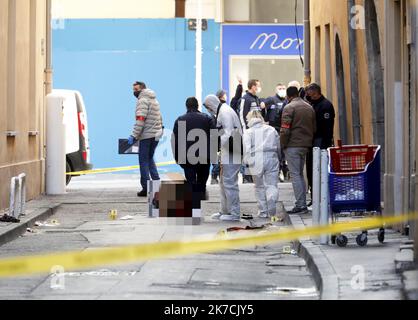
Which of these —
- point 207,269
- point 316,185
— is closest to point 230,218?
point 316,185

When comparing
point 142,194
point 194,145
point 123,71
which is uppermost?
point 123,71

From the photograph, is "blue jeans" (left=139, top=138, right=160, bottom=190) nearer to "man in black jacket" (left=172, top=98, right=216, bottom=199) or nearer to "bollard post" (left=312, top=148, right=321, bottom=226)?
"man in black jacket" (left=172, top=98, right=216, bottom=199)

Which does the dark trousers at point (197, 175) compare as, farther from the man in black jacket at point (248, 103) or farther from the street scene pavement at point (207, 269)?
the man in black jacket at point (248, 103)

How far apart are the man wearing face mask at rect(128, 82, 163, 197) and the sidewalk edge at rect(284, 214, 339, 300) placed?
8.46m

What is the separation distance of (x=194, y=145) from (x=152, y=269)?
19.5 ft

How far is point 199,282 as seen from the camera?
39.9 ft

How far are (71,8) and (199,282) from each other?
27174 millimetres

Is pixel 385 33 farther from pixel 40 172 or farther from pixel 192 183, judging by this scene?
pixel 40 172

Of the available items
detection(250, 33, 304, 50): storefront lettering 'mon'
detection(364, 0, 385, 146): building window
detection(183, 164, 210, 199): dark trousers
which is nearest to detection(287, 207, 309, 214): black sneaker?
detection(183, 164, 210, 199): dark trousers

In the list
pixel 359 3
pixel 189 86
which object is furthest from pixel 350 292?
pixel 189 86

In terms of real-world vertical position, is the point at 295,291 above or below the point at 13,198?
below

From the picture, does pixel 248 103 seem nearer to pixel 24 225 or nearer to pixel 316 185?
pixel 24 225

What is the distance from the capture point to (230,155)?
1914cm

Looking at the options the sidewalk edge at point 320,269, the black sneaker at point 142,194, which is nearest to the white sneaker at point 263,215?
the sidewalk edge at point 320,269
